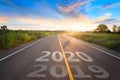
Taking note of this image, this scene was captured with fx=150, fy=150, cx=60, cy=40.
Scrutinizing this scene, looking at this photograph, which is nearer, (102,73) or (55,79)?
(55,79)

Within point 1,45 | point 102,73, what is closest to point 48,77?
point 102,73

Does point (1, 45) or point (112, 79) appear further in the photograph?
point (1, 45)

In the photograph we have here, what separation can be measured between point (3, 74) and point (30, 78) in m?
1.29

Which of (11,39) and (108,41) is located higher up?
(11,39)

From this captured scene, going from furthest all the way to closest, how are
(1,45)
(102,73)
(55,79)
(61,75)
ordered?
(1,45), (102,73), (61,75), (55,79)

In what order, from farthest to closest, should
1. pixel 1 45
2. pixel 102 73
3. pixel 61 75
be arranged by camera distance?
pixel 1 45, pixel 102 73, pixel 61 75

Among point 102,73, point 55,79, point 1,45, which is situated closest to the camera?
point 55,79

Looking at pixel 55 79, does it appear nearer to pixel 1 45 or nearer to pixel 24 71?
pixel 24 71

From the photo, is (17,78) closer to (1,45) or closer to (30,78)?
(30,78)

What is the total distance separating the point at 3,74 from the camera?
5.98m

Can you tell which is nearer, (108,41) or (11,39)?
(11,39)

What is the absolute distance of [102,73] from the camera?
20.4 feet

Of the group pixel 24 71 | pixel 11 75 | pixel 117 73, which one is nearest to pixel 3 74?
pixel 11 75

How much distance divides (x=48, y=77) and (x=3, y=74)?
6.12 feet
